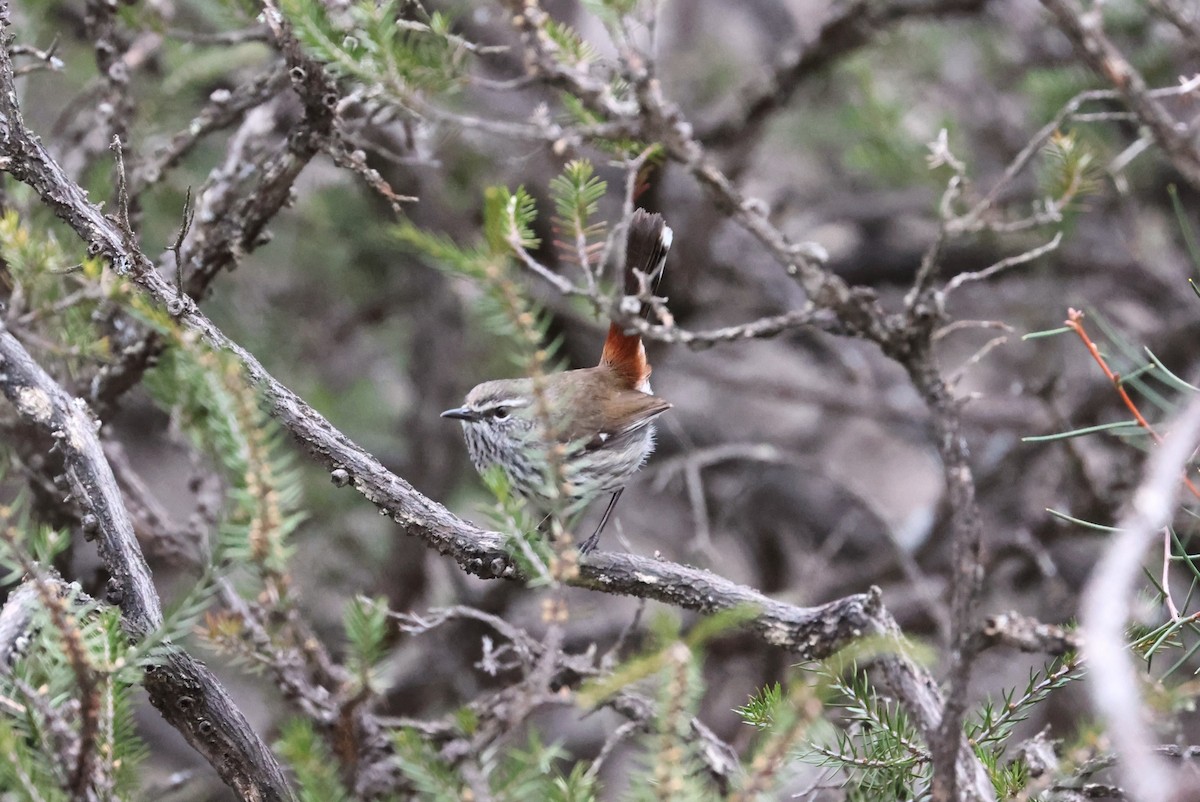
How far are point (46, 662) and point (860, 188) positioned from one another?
206 inches

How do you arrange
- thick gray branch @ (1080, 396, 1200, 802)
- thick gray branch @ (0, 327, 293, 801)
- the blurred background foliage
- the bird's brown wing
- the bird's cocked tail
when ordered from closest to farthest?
1. thick gray branch @ (1080, 396, 1200, 802)
2. thick gray branch @ (0, 327, 293, 801)
3. the bird's cocked tail
4. the bird's brown wing
5. the blurred background foliage

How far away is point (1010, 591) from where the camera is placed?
15.8 feet

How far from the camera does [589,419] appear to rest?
132 inches

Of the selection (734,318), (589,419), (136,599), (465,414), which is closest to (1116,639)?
(136,599)

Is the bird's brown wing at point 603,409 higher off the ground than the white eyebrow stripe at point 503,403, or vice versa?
the white eyebrow stripe at point 503,403

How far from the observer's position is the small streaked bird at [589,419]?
10.2ft

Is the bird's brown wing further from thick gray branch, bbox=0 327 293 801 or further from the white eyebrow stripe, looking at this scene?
thick gray branch, bbox=0 327 293 801

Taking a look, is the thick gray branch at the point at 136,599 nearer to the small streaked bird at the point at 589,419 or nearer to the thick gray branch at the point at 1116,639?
the small streaked bird at the point at 589,419

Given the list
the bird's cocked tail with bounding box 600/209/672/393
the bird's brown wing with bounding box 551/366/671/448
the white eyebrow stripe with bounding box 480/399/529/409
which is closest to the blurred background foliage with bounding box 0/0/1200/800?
the bird's cocked tail with bounding box 600/209/672/393

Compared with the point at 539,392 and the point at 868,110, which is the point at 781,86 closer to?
the point at 868,110

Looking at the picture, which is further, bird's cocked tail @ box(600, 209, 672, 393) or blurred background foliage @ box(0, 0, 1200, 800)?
blurred background foliage @ box(0, 0, 1200, 800)

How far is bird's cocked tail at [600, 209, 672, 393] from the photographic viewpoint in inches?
119

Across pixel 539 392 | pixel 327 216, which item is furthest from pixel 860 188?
pixel 539 392

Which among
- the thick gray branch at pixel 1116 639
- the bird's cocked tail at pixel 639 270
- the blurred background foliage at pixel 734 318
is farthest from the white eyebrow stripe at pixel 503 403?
the thick gray branch at pixel 1116 639
